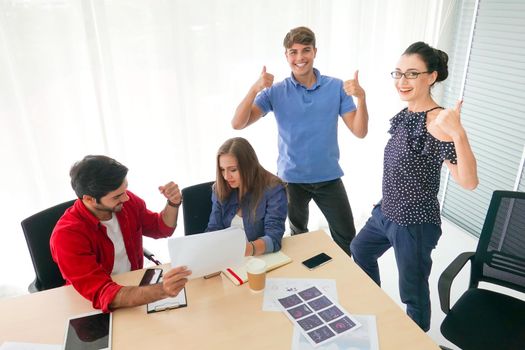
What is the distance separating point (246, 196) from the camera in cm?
193

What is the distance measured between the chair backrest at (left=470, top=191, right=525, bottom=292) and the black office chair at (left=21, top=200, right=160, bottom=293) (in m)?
1.97

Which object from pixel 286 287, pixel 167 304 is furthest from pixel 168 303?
pixel 286 287

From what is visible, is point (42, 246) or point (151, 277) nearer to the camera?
point (151, 277)

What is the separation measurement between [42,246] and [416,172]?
1.72 meters

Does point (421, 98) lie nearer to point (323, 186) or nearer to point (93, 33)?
point (323, 186)

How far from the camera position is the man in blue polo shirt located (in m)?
2.22

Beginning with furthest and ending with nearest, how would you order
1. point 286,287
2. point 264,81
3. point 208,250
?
point 264,81, point 286,287, point 208,250

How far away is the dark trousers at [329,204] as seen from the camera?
2.42 meters

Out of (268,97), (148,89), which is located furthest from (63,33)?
(268,97)

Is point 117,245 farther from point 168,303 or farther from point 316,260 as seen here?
point 316,260

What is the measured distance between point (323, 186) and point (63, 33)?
1785 mm

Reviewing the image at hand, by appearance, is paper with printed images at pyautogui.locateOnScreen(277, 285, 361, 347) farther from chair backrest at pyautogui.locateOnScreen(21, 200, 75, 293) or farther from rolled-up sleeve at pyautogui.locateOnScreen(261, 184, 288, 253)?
chair backrest at pyautogui.locateOnScreen(21, 200, 75, 293)

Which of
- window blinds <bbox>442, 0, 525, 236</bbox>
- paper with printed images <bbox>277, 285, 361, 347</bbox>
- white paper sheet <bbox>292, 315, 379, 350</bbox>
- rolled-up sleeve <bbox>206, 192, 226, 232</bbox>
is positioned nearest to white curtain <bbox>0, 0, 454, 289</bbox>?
window blinds <bbox>442, 0, 525, 236</bbox>

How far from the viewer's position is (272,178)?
76.8 inches
